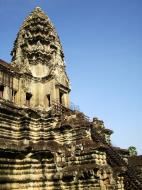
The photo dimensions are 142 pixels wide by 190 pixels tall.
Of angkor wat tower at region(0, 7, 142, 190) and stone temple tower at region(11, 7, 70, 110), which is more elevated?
stone temple tower at region(11, 7, 70, 110)

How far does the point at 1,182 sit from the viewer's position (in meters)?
17.7

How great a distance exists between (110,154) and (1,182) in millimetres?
9178

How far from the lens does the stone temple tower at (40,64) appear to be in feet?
89.0

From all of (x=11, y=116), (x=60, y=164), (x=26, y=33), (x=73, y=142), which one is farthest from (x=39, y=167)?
(x=26, y=33)

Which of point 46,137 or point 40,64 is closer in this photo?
point 46,137

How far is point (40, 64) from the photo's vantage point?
28.6m

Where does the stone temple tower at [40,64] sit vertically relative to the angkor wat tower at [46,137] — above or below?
above

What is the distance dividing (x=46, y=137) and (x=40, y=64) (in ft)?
28.8

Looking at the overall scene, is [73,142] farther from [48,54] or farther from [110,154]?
[48,54]

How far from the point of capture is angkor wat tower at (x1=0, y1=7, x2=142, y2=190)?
63.7 ft

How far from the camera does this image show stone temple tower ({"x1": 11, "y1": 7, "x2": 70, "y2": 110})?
1069 inches

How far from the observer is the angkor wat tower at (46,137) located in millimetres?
19406

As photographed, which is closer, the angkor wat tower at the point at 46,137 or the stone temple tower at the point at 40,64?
the angkor wat tower at the point at 46,137

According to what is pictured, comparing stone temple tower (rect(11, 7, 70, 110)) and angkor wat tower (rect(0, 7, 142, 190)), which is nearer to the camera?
angkor wat tower (rect(0, 7, 142, 190))
